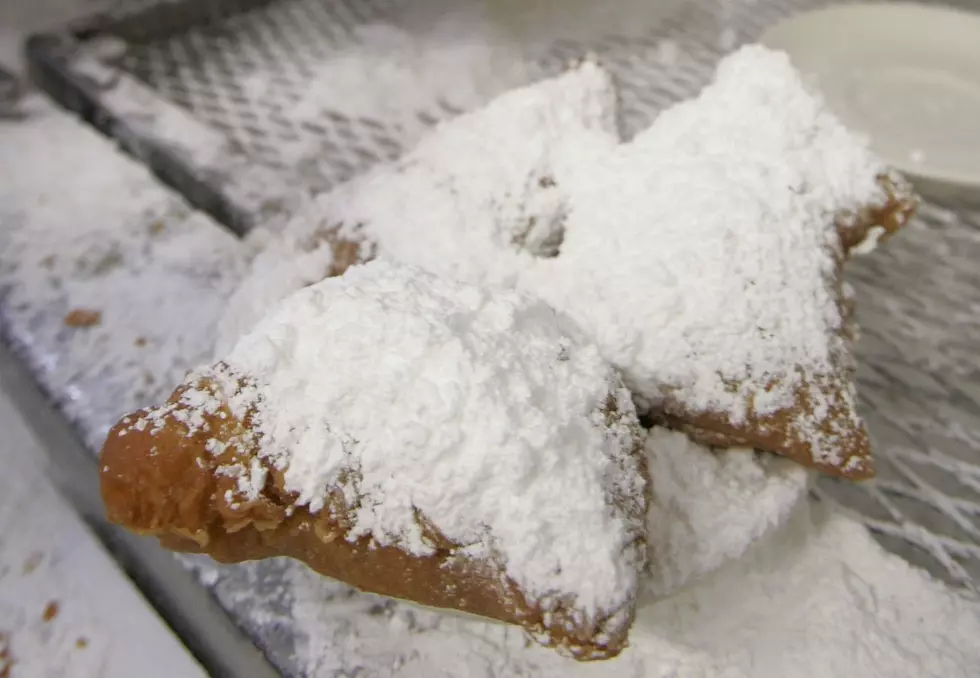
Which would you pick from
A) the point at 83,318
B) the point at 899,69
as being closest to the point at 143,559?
the point at 83,318

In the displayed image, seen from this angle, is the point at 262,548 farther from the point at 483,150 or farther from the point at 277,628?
the point at 483,150

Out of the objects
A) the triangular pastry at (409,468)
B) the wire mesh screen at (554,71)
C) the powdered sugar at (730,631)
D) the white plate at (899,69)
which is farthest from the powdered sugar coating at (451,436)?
the white plate at (899,69)

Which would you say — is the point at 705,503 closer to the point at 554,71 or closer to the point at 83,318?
the point at 83,318

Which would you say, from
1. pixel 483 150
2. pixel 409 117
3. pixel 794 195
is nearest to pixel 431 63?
pixel 409 117

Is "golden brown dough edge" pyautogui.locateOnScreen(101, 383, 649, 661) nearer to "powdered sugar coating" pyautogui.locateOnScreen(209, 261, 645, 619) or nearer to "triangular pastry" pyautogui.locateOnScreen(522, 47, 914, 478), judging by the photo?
"powdered sugar coating" pyautogui.locateOnScreen(209, 261, 645, 619)

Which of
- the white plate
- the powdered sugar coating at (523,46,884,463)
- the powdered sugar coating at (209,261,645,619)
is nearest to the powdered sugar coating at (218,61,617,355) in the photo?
the powdered sugar coating at (523,46,884,463)

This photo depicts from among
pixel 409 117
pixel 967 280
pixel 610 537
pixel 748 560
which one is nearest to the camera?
pixel 610 537
